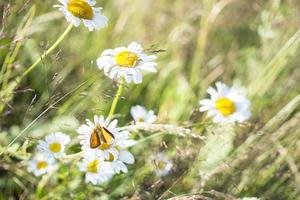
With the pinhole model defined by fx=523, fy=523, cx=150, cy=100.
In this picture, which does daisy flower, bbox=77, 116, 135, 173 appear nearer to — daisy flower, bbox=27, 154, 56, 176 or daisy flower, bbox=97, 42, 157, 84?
daisy flower, bbox=97, 42, 157, 84

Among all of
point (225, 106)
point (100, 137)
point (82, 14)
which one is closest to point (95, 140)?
point (100, 137)

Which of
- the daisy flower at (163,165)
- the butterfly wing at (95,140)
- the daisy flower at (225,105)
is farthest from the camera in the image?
the daisy flower at (225,105)

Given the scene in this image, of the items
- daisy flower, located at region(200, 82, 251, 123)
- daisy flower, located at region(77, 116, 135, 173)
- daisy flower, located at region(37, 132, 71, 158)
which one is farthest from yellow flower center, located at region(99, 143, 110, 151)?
daisy flower, located at region(200, 82, 251, 123)

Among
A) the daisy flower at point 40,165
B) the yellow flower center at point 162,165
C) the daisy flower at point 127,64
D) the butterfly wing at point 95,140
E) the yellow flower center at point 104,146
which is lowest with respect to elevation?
the butterfly wing at point 95,140

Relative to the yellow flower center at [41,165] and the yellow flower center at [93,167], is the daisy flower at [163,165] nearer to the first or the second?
the yellow flower center at [93,167]

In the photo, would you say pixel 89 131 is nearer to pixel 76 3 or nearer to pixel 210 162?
pixel 76 3

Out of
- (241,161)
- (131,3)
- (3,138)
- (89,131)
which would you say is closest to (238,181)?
(241,161)

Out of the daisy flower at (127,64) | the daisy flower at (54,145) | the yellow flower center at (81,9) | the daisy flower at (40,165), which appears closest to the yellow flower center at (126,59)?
the daisy flower at (127,64)
